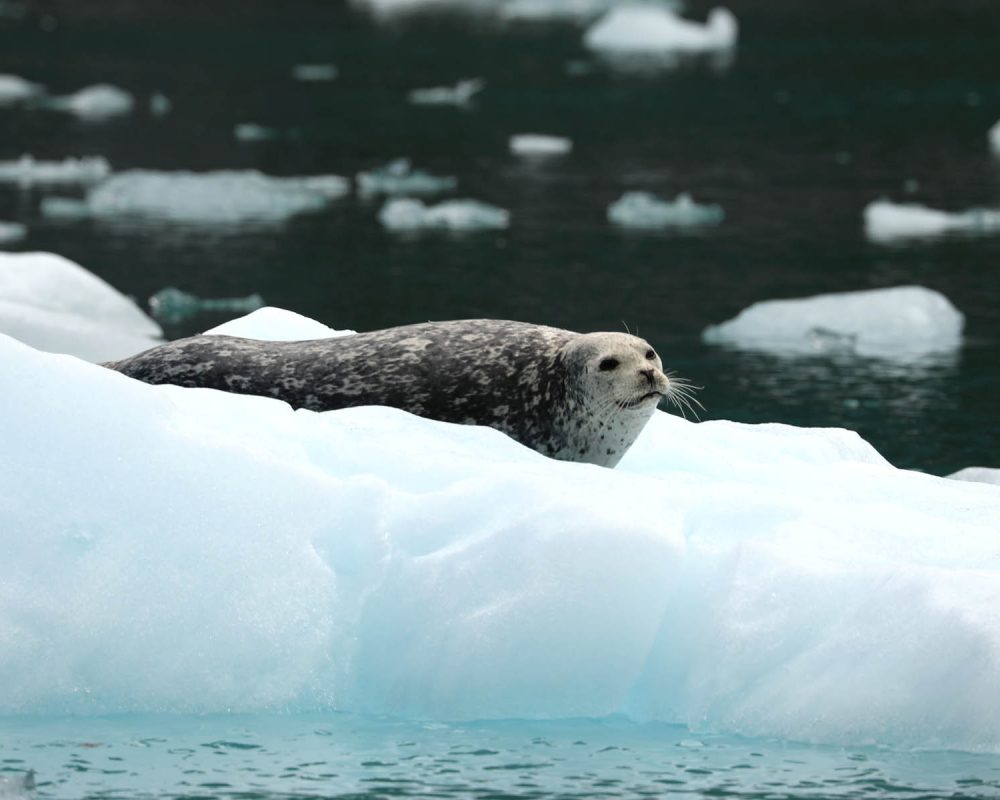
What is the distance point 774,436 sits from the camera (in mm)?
6098

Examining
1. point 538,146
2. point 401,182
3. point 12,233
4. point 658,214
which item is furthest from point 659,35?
point 12,233

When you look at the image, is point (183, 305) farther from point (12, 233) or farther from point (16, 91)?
point (16, 91)

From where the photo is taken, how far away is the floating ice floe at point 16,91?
21.4 m

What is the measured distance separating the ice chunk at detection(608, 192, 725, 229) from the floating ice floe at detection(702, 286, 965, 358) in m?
3.73

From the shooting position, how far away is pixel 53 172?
53.8 feet

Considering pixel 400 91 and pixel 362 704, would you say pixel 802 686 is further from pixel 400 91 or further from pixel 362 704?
pixel 400 91

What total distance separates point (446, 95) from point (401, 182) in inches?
236

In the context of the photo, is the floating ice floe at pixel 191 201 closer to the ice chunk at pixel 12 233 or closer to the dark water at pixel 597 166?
the dark water at pixel 597 166

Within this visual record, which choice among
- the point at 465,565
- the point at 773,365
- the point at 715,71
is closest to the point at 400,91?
the point at 715,71

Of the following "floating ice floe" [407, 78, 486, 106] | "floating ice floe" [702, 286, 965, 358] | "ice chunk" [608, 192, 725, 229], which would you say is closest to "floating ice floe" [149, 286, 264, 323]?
"floating ice floe" [702, 286, 965, 358]

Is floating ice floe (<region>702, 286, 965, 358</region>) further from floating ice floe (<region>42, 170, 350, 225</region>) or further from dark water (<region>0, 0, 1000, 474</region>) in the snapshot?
floating ice floe (<region>42, 170, 350, 225</region>)

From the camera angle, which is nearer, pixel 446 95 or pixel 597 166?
pixel 597 166

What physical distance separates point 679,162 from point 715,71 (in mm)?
7046

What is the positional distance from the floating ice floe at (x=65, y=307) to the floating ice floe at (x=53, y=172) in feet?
18.4
